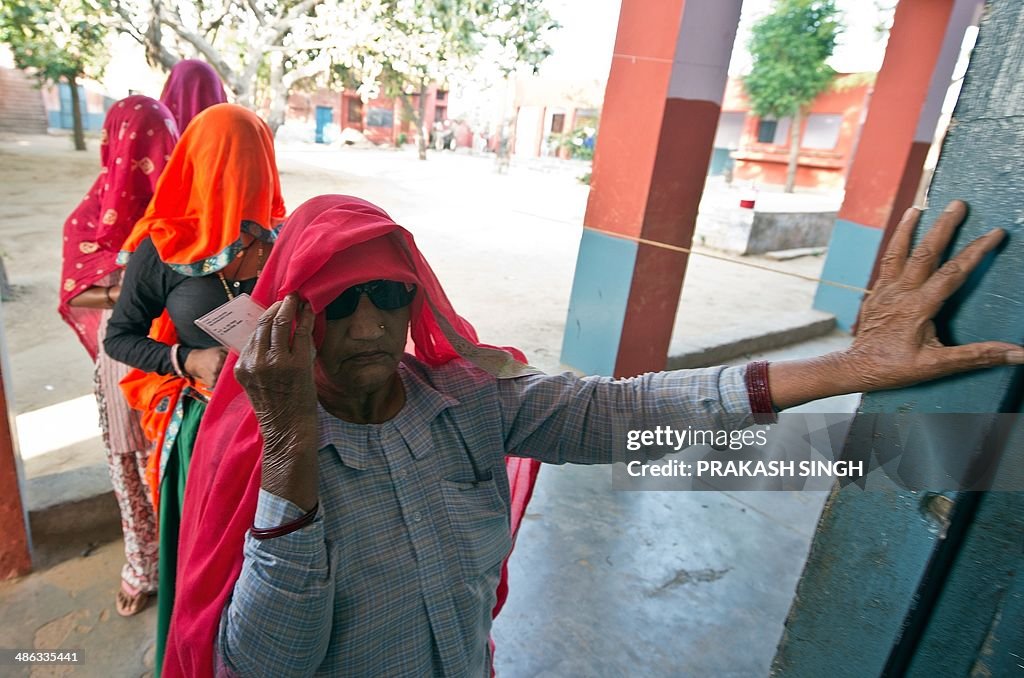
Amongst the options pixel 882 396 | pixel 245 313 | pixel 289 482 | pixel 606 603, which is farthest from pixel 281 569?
pixel 606 603

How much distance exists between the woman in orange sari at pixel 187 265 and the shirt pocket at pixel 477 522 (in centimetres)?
89

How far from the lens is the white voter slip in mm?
1145

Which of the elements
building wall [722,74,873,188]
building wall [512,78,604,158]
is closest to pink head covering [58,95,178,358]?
building wall [722,74,873,188]

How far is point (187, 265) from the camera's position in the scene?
1669 millimetres

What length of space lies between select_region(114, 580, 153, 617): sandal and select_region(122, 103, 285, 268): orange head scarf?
4.45 feet

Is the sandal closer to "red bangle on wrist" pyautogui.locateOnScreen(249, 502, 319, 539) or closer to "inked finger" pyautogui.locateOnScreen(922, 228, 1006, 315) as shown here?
"red bangle on wrist" pyautogui.locateOnScreen(249, 502, 319, 539)

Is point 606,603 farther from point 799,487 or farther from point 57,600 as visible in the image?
point 57,600

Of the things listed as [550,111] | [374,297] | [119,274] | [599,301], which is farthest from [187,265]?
[550,111]

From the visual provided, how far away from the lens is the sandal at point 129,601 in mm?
2227

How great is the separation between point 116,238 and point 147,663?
1483 millimetres

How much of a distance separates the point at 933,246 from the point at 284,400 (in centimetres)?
91

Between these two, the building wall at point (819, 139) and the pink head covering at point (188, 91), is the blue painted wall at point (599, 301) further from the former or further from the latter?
the building wall at point (819, 139)

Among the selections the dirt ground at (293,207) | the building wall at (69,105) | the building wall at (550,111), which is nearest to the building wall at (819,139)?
the building wall at (550,111)

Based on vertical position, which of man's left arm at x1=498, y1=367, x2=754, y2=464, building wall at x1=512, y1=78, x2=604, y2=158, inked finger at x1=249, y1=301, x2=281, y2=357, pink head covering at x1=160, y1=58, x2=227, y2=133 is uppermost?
building wall at x1=512, y1=78, x2=604, y2=158
